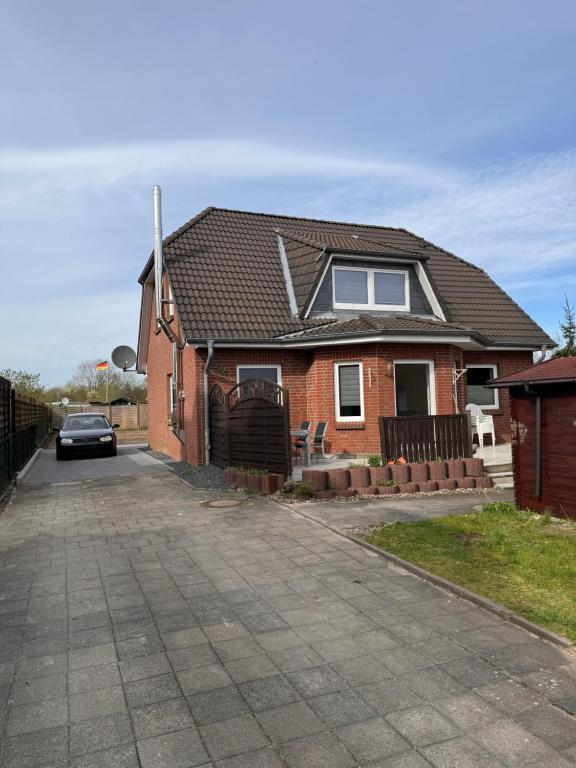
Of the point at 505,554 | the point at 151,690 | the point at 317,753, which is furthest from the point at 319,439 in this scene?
the point at 317,753

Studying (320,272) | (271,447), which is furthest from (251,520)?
(320,272)

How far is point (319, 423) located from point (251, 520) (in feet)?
19.7

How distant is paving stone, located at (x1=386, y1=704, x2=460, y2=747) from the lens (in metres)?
2.83

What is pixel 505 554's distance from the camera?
18.9ft

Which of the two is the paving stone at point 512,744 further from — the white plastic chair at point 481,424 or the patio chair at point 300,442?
the white plastic chair at point 481,424

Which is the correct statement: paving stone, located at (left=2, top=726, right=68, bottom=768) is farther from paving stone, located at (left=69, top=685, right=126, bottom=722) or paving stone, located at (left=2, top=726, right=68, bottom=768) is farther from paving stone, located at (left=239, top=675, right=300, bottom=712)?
paving stone, located at (left=239, top=675, right=300, bottom=712)

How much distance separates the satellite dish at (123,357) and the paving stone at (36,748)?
21.1 m

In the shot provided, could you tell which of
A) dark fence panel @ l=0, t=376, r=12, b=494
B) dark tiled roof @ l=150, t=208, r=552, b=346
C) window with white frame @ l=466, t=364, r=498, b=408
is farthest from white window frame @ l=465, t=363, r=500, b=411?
dark fence panel @ l=0, t=376, r=12, b=494

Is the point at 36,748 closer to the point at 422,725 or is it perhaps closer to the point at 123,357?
the point at 422,725

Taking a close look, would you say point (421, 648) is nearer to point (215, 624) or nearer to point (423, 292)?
point (215, 624)

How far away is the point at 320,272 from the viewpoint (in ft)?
50.7

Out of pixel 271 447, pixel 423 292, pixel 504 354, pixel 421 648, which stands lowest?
pixel 421 648

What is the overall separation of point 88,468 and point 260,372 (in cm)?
553

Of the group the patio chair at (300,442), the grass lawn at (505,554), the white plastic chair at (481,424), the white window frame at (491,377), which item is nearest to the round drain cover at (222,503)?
the grass lawn at (505,554)
